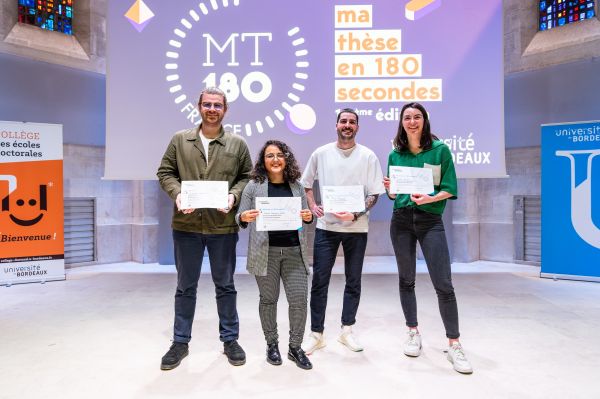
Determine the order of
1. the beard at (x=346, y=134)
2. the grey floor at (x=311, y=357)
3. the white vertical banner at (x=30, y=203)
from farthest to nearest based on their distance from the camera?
the white vertical banner at (x=30, y=203)
the beard at (x=346, y=134)
the grey floor at (x=311, y=357)

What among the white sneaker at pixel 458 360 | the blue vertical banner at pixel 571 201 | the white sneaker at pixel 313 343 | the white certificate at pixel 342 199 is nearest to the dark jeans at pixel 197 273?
the white sneaker at pixel 313 343

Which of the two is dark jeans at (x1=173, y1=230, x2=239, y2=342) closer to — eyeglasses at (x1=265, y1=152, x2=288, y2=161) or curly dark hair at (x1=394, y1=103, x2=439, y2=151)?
eyeglasses at (x1=265, y1=152, x2=288, y2=161)

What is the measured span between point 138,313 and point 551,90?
650 cm

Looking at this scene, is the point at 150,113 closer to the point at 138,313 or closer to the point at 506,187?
the point at 138,313

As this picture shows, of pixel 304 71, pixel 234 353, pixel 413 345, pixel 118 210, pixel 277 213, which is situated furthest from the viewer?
pixel 118 210

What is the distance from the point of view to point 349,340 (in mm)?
3129

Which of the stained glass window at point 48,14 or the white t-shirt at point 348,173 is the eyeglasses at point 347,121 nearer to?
the white t-shirt at point 348,173

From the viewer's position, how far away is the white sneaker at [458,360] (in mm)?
2666

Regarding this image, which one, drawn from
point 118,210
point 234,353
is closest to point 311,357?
point 234,353

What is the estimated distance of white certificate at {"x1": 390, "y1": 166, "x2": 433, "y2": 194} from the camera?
9.02 feet

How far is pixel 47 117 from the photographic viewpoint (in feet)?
20.9

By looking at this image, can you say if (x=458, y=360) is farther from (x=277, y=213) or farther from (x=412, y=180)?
(x=277, y=213)

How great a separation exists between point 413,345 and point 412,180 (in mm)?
1161

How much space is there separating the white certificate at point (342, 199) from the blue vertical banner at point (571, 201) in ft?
13.2
